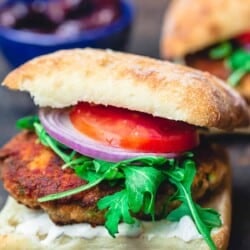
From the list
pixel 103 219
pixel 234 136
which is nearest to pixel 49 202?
pixel 103 219

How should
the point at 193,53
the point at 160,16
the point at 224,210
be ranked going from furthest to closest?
the point at 160,16 < the point at 193,53 < the point at 224,210

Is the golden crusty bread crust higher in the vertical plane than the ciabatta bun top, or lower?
lower

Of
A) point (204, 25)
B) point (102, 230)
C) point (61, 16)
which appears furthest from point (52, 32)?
point (102, 230)

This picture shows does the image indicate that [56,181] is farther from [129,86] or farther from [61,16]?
[61,16]

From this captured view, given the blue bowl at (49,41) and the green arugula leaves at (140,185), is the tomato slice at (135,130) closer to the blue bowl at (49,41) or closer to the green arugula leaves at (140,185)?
the green arugula leaves at (140,185)

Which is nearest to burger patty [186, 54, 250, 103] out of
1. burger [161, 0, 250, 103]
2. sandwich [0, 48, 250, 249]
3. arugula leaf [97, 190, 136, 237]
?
burger [161, 0, 250, 103]

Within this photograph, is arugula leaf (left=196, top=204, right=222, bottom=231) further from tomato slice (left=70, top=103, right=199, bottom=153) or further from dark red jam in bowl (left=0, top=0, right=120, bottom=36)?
dark red jam in bowl (left=0, top=0, right=120, bottom=36)

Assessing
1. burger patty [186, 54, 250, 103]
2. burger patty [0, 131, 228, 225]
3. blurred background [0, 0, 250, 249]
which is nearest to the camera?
burger patty [0, 131, 228, 225]

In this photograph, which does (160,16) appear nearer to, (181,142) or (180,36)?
(180,36)
